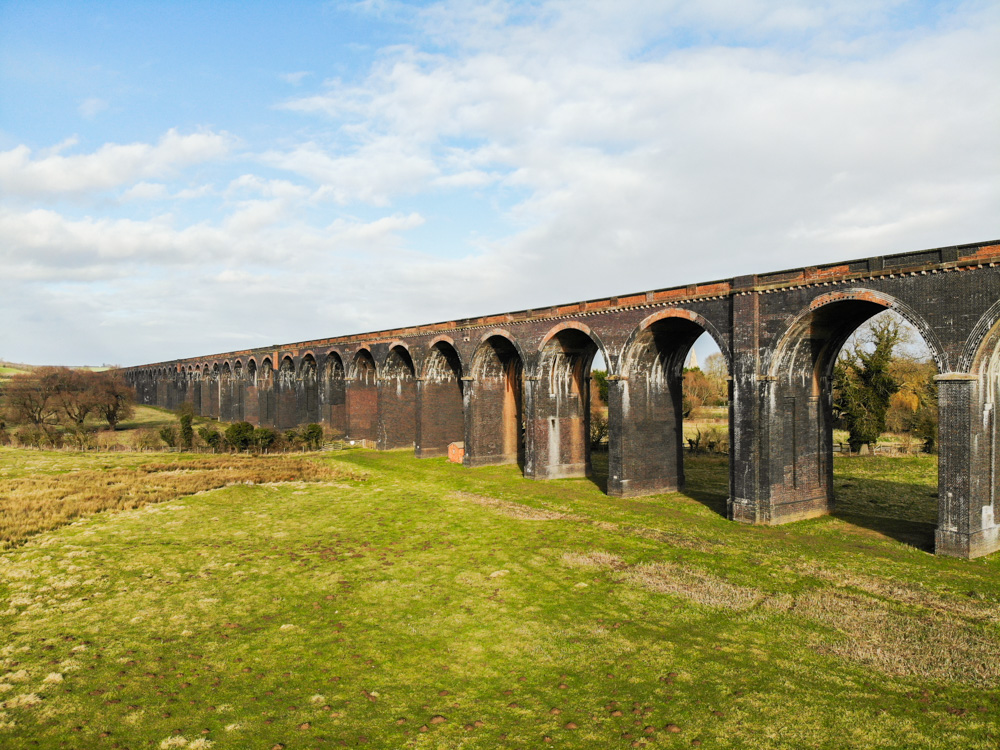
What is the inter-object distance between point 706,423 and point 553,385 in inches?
1160

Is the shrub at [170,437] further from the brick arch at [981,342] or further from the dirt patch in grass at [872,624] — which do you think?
the brick arch at [981,342]

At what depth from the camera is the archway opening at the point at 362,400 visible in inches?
1537

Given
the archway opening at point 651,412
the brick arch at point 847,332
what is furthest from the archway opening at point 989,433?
the archway opening at point 651,412

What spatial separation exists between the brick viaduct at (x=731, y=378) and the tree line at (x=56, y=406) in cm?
1956

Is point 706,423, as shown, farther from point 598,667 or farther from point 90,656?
point 90,656

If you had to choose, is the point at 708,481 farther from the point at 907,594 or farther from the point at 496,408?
the point at 907,594

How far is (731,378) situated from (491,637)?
11807 millimetres

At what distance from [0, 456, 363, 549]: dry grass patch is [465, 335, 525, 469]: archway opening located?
6.25 meters

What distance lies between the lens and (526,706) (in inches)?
304

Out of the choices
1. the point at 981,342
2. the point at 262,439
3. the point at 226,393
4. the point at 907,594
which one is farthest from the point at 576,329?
the point at 226,393

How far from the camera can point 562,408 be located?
25.5 m

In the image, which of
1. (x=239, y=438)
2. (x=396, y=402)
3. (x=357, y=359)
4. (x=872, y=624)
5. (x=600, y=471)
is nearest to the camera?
(x=872, y=624)

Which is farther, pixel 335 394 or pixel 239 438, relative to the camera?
A: pixel 335 394

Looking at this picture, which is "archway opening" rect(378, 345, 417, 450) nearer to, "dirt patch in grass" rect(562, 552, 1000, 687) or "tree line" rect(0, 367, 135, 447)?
"tree line" rect(0, 367, 135, 447)
